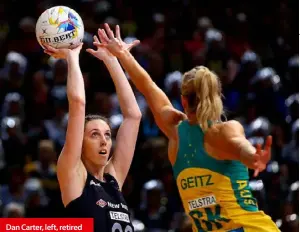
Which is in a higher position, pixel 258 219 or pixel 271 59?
pixel 271 59

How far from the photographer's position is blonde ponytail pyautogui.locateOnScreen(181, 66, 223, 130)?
544 cm

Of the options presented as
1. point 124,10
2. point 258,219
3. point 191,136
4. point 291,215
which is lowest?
point 258,219

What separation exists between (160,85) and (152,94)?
513cm

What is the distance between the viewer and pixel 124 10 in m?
12.4

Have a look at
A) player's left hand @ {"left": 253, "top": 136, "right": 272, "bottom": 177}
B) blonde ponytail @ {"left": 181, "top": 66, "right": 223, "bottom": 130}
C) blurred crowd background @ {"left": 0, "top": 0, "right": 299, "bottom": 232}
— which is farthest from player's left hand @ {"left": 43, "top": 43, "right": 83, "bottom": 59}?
blurred crowd background @ {"left": 0, "top": 0, "right": 299, "bottom": 232}

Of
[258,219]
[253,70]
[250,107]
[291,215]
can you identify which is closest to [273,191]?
[291,215]

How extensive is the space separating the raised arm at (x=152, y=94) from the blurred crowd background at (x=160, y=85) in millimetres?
2976

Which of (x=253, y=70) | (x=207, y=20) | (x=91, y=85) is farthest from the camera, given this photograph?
(x=207, y=20)

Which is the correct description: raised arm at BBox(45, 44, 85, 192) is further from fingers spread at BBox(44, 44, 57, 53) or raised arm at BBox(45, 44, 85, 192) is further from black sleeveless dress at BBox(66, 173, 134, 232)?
fingers spread at BBox(44, 44, 57, 53)

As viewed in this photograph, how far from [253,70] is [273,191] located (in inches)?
86.2

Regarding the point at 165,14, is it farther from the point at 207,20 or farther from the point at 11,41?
the point at 11,41

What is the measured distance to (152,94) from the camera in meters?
6.09

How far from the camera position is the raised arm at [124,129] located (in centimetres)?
606
